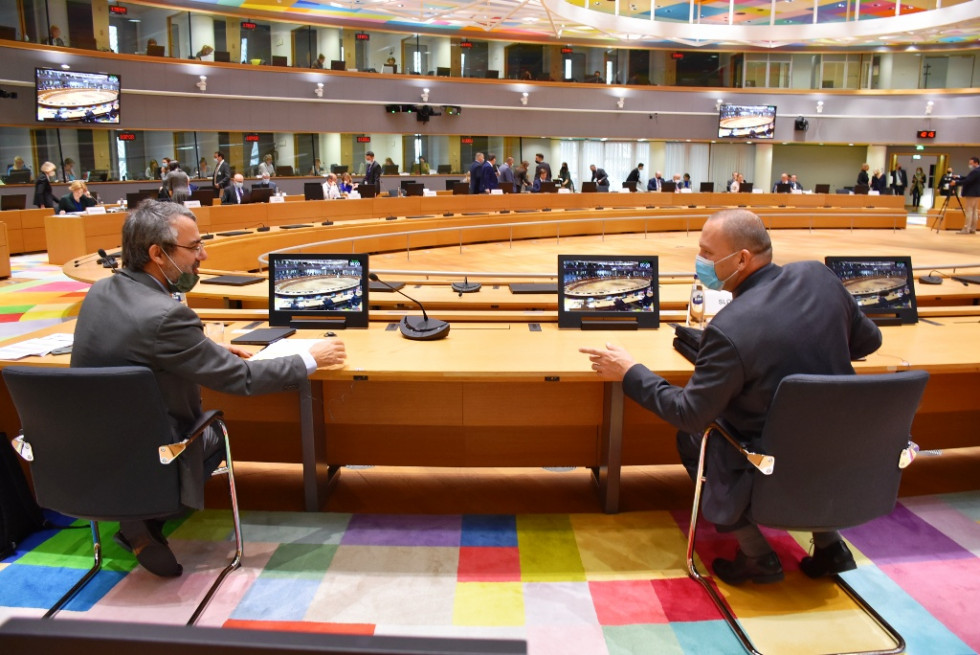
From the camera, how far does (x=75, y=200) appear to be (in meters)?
10.0

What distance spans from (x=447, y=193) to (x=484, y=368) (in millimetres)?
10015

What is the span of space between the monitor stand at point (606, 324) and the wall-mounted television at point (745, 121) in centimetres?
1728

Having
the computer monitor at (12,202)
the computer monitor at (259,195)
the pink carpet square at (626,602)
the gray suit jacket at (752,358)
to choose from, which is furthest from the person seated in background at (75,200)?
the gray suit jacket at (752,358)

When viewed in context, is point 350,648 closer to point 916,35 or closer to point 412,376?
point 412,376

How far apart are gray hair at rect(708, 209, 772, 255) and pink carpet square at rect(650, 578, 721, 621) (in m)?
1.16

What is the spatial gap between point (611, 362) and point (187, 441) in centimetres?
139

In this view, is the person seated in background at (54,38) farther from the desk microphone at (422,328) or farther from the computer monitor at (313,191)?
the desk microphone at (422,328)

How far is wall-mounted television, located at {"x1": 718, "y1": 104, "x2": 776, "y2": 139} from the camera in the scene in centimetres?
1905

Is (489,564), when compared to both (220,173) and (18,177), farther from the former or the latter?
(18,177)

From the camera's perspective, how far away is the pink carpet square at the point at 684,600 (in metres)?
2.38

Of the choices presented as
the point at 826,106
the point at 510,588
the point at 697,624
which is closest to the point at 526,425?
the point at 510,588

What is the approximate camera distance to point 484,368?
2.69 meters

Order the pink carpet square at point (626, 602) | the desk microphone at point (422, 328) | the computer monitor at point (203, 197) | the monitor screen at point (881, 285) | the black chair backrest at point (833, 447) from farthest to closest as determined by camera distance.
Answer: the computer monitor at point (203, 197) → the monitor screen at point (881, 285) → the desk microphone at point (422, 328) → the pink carpet square at point (626, 602) → the black chair backrest at point (833, 447)

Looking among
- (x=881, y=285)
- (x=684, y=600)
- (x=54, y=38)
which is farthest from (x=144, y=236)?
(x=54, y=38)
